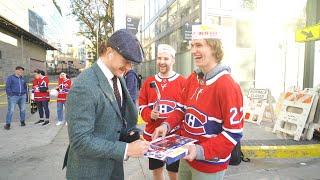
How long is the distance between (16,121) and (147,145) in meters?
10.2

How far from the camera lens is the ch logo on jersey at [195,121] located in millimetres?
2582

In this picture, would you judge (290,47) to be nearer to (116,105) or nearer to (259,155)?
(259,155)

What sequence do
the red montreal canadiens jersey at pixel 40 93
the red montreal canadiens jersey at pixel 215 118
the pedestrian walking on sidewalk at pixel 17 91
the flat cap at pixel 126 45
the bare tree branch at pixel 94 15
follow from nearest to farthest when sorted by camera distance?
the flat cap at pixel 126 45 → the red montreal canadiens jersey at pixel 215 118 → the pedestrian walking on sidewalk at pixel 17 91 → the red montreal canadiens jersey at pixel 40 93 → the bare tree branch at pixel 94 15

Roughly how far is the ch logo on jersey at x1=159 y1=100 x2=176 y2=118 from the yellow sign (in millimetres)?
4475

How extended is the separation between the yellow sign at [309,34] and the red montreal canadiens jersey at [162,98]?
4.19 metres

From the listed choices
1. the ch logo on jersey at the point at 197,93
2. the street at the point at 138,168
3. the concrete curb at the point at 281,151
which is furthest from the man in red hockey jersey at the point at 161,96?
the concrete curb at the point at 281,151

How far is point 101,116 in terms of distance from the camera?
6.89ft

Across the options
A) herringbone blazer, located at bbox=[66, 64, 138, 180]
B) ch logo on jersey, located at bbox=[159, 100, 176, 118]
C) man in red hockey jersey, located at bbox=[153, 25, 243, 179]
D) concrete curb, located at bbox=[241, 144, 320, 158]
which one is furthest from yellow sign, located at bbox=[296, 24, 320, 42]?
herringbone blazer, located at bbox=[66, 64, 138, 180]

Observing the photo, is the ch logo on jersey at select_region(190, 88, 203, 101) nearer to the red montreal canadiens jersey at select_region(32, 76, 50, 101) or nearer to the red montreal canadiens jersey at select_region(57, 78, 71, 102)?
the red montreal canadiens jersey at select_region(57, 78, 71, 102)

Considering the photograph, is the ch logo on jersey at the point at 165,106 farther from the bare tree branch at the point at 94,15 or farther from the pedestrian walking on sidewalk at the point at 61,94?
the bare tree branch at the point at 94,15

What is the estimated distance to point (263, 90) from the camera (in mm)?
10297

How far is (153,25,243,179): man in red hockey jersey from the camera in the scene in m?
2.41

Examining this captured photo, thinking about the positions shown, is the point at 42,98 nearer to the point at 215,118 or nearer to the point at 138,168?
the point at 138,168

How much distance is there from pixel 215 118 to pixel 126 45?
91cm
